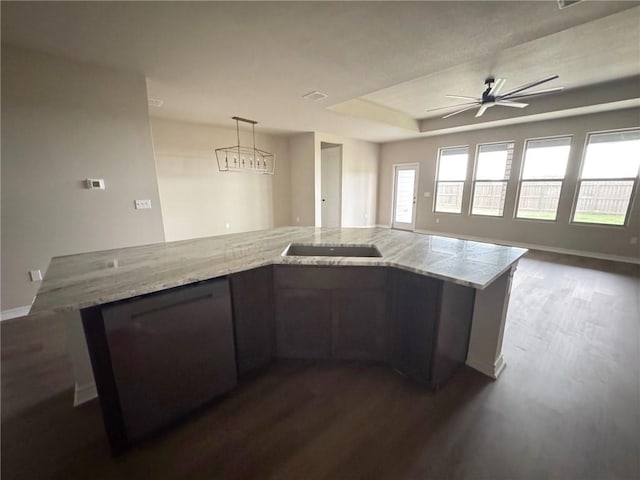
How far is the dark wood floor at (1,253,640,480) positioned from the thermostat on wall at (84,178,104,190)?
160 centimetres

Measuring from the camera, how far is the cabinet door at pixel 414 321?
1.63 metres

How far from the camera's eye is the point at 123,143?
2814 millimetres

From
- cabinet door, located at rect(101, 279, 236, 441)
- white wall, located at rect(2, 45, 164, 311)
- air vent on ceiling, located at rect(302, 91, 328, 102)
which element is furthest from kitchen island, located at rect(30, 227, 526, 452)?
air vent on ceiling, located at rect(302, 91, 328, 102)

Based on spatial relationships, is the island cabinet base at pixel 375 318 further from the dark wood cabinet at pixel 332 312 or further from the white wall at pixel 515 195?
the white wall at pixel 515 195

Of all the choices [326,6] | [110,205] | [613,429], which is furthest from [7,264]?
[613,429]

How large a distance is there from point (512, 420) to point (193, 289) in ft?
6.69

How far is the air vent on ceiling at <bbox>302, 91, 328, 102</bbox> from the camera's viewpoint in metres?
3.26

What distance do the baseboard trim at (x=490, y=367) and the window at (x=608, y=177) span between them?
4749mm

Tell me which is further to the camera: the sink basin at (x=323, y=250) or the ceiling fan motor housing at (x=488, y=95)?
the ceiling fan motor housing at (x=488, y=95)

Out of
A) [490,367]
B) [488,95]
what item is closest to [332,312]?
[490,367]

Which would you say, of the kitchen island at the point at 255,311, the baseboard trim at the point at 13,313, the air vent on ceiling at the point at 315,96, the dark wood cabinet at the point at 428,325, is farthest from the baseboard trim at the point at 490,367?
the baseboard trim at the point at 13,313

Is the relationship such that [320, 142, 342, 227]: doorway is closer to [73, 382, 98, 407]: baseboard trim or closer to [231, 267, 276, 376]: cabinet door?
[231, 267, 276, 376]: cabinet door

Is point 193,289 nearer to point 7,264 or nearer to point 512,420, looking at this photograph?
point 512,420

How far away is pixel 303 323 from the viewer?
1884 mm
